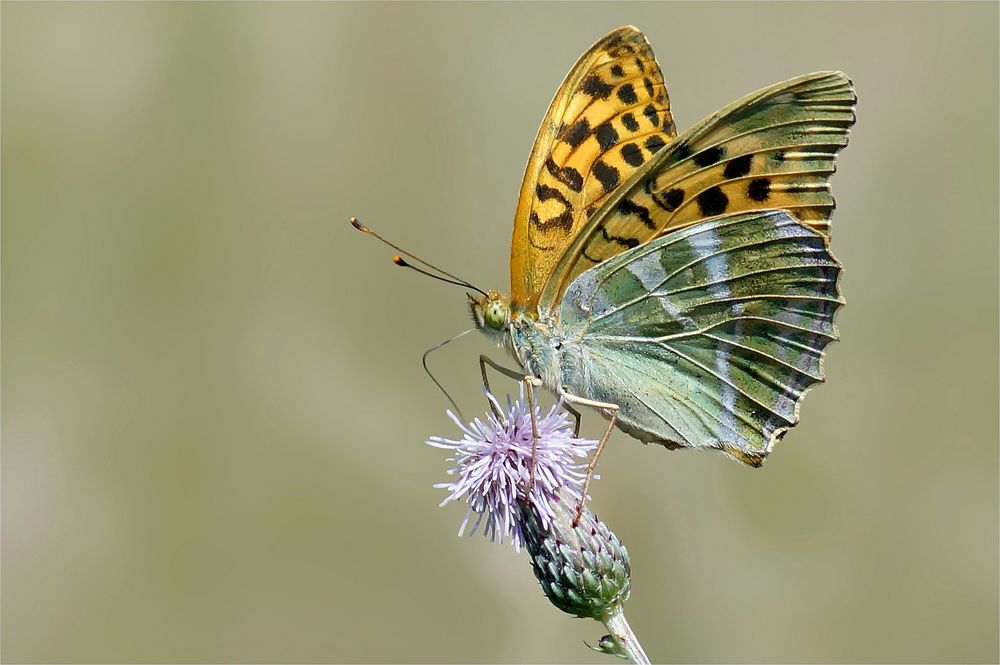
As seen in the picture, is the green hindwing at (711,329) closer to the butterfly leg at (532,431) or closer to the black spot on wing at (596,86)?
the butterfly leg at (532,431)

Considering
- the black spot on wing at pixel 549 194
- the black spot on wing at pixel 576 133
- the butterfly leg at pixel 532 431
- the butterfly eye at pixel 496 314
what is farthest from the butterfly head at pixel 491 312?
the black spot on wing at pixel 576 133

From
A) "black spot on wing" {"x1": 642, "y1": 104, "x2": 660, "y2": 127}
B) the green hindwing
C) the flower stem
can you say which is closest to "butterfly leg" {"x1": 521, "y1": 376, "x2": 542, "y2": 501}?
the green hindwing

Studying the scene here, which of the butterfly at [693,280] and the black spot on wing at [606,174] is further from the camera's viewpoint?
the black spot on wing at [606,174]

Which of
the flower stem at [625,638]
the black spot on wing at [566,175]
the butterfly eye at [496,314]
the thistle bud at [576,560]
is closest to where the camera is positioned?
the flower stem at [625,638]

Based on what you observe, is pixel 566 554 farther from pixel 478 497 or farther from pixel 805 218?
pixel 805 218

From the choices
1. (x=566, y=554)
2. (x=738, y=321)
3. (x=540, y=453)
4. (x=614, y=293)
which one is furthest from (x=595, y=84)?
(x=566, y=554)

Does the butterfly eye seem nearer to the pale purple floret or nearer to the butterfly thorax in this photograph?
the butterfly thorax
